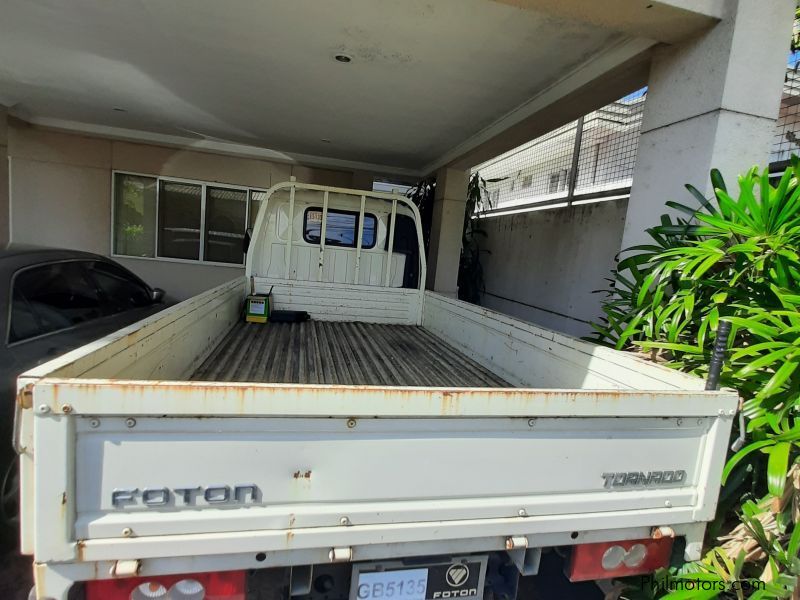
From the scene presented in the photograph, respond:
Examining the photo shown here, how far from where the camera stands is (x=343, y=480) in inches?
50.3

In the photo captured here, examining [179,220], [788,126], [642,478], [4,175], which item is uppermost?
[788,126]

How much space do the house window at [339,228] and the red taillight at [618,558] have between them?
3879 mm

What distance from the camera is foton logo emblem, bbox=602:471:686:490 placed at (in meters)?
1.52

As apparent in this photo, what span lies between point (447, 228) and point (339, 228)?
281cm

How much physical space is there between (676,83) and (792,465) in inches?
95.2

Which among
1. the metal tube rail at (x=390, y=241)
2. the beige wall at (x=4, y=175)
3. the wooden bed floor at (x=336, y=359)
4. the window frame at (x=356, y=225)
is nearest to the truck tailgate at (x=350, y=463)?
the wooden bed floor at (x=336, y=359)

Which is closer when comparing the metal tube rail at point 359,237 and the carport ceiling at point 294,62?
the carport ceiling at point 294,62

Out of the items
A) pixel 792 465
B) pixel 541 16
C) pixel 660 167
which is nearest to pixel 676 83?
pixel 660 167

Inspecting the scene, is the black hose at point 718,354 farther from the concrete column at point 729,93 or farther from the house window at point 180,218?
the house window at point 180,218

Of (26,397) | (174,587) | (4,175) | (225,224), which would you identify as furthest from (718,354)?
(4,175)

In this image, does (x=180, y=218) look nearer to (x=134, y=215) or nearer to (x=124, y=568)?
(x=134, y=215)

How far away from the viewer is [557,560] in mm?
1814

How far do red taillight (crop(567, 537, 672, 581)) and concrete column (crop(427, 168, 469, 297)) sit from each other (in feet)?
19.0

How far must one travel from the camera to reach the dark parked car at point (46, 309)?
209cm
